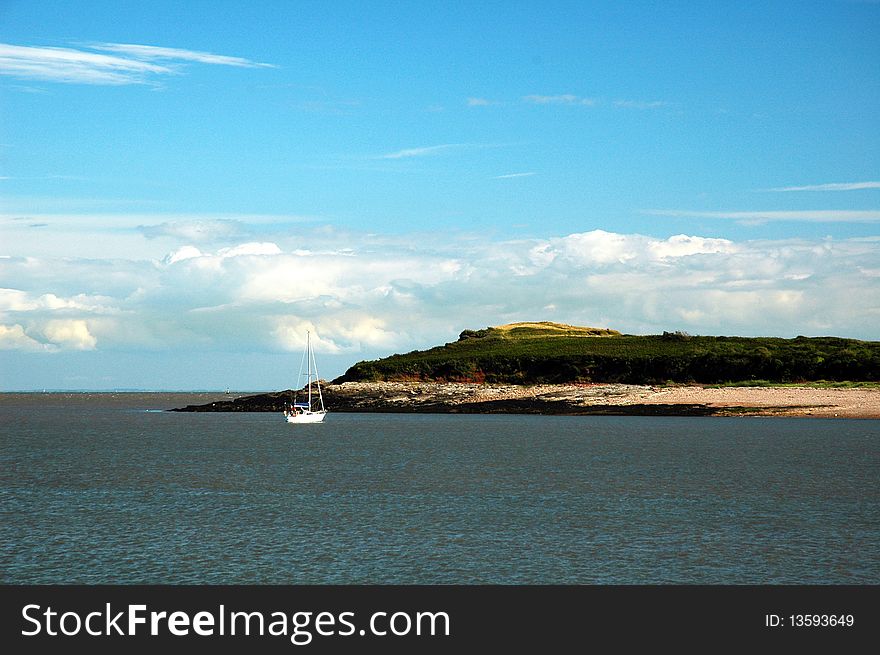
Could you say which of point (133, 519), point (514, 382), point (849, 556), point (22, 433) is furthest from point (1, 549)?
point (514, 382)

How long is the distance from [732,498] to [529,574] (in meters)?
21.1

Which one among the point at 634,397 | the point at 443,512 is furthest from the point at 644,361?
the point at 443,512

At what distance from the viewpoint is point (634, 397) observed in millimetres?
142750

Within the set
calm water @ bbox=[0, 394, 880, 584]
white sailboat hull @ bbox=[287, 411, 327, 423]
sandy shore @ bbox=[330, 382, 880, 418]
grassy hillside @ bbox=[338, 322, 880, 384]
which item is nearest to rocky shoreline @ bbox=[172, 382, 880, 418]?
sandy shore @ bbox=[330, 382, 880, 418]

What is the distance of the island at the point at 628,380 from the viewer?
136m

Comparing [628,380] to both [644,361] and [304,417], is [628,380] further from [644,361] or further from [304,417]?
[304,417]

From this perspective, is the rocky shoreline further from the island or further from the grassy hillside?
the grassy hillside

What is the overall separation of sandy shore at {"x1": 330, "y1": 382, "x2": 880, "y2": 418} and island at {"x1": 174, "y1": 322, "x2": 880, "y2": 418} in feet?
0.49

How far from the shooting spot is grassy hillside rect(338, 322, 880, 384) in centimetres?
14975

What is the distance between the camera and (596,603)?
25.7 m

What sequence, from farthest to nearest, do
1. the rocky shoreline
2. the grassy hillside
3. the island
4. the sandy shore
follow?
the grassy hillside, the island, the rocky shoreline, the sandy shore

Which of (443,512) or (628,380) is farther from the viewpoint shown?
(628,380)

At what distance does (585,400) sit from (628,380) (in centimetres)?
1427

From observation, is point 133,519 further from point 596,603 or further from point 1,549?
point 596,603
